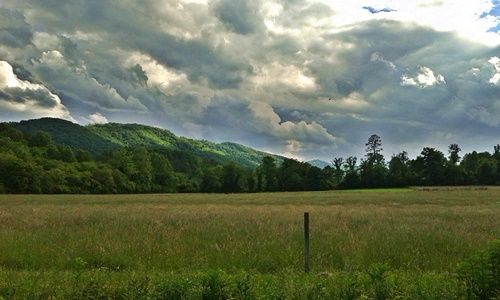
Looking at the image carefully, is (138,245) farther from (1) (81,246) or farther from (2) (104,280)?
(2) (104,280)

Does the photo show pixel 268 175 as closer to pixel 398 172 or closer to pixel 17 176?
pixel 398 172

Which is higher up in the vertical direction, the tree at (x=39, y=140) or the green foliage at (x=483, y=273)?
the tree at (x=39, y=140)

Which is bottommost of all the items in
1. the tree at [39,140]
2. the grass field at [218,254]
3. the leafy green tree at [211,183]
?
the grass field at [218,254]

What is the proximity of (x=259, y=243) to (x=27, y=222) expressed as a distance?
11.7m

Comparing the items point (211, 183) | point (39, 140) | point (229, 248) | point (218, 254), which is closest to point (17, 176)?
point (39, 140)

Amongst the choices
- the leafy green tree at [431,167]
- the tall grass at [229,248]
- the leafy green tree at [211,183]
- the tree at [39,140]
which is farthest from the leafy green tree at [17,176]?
the leafy green tree at [431,167]

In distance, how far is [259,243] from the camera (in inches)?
543

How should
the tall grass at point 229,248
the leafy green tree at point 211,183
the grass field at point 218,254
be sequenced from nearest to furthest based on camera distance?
the grass field at point 218,254
the tall grass at point 229,248
the leafy green tree at point 211,183

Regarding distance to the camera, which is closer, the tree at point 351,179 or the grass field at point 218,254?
the grass field at point 218,254

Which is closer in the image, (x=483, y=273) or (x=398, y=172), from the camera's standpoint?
(x=483, y=273)

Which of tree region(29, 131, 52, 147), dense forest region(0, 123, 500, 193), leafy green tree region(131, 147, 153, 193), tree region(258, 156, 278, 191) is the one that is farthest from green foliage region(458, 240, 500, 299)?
tree region(29, 131, 52, 147)

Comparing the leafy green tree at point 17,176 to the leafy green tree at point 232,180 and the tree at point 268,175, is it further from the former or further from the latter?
the tree at point 268,175

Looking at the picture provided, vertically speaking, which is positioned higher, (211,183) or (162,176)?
(162,176)

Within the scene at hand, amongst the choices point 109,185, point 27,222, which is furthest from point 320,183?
point 27,222
